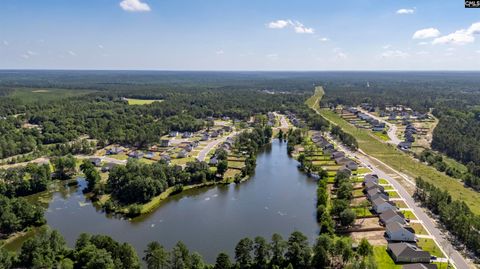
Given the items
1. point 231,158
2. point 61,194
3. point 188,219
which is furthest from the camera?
point 231,158

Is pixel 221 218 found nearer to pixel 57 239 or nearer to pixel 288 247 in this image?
pixel 288 247

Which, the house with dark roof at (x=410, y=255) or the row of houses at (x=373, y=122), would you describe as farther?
the row of houses at (x=373, y=122)

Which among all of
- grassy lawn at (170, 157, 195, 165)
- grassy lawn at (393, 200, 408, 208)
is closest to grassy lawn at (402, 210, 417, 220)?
grassy lawn at (393, 200, 408, 208)

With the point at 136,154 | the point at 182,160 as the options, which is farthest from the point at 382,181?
the point at 136,154

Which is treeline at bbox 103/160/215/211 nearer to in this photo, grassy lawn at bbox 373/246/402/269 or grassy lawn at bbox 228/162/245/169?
grassy lawn at bbox 228/162/245/169

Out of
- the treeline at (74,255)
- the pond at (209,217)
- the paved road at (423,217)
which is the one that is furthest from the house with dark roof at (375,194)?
the treeline at (74,255)

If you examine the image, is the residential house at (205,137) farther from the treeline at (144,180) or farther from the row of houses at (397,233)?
the row of houses at (397,233)

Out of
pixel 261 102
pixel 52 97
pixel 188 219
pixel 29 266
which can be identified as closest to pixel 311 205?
pixel 188 219
